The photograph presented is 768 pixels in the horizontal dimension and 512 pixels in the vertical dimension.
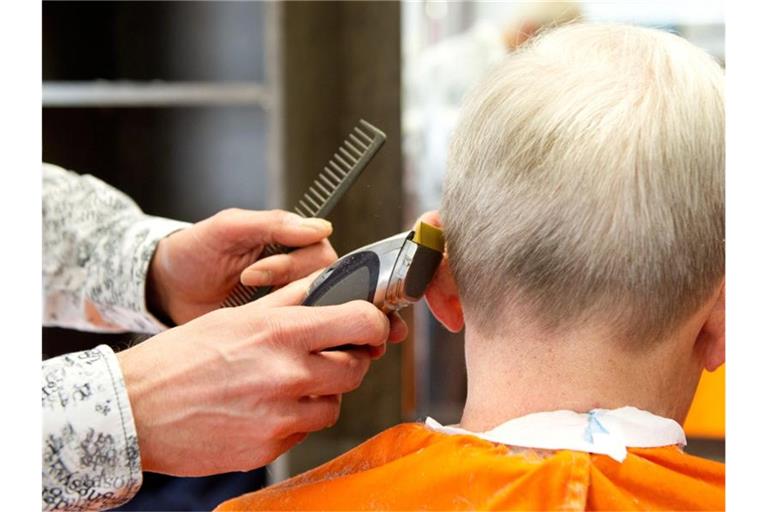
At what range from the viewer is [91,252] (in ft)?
4.45

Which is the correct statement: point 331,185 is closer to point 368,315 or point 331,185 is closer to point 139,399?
point 368,315

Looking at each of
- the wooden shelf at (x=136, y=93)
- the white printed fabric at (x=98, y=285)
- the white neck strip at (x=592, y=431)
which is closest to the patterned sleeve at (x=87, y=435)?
the white printed fabric at (x=98, y=285)

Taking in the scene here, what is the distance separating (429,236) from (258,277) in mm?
215

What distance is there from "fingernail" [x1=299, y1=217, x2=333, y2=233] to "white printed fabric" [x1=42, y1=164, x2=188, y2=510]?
23cm

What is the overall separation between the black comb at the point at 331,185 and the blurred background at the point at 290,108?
2cm

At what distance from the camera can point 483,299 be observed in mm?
952

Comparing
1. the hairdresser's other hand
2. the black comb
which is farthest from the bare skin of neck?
the black comb

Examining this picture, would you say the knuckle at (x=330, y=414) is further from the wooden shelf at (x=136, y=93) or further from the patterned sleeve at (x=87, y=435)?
the wooden shelf at (x=136, y=93)

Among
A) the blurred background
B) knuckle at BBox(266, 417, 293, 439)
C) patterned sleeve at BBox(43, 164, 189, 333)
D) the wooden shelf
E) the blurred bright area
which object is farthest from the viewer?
the blurred bright area

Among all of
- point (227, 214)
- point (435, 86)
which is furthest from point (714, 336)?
point (435, 86)

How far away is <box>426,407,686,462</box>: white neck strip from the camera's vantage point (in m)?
0.89

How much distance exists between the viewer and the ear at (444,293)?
97 centimetres

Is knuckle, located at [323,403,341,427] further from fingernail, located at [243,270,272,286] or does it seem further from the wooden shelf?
the wooden shelf
